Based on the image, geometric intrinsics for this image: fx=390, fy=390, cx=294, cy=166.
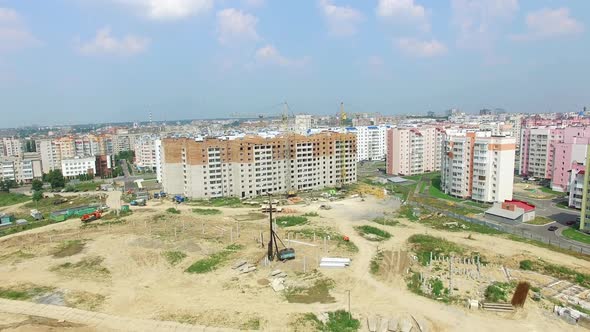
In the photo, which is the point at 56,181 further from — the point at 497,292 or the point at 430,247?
the point at 497,292

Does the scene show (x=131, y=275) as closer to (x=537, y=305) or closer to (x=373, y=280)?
(x=373, y=280)

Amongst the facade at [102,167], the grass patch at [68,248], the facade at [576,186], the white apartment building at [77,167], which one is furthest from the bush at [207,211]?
the white apartment building at [77,167]

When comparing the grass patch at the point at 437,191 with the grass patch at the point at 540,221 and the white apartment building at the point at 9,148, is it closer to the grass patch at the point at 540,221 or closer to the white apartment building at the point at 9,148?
the grass patch at the point at 540,221

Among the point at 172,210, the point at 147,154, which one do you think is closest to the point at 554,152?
the point at 172,210

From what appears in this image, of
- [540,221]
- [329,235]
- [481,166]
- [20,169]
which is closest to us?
[329,235]

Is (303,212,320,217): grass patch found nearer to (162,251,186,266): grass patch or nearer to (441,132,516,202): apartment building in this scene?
(162,251,186,266): grass patch

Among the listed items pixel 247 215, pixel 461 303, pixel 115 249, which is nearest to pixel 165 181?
pixel 247 215

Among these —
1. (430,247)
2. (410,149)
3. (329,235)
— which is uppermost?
(410,149)
